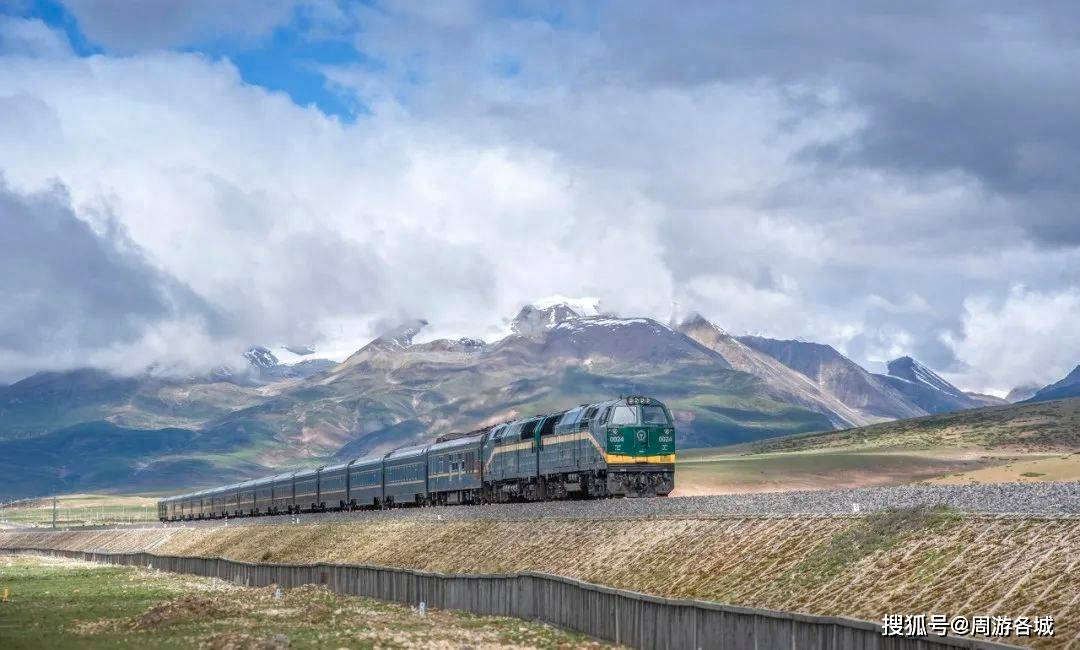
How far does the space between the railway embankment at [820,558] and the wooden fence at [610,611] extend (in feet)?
14.4

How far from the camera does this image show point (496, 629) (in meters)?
44.5

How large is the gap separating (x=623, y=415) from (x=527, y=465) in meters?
12.7

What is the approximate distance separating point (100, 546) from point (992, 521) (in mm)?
144680

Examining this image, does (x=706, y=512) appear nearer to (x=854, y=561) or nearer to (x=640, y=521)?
(x=640, y=521)

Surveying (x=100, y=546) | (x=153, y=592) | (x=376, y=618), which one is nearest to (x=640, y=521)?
(x=376, y=618)

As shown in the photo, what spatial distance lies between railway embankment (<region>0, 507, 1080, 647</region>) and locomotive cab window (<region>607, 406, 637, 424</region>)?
18.6 feet

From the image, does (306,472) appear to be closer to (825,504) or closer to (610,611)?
(825,504)

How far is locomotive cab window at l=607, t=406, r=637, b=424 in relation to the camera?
6762cm

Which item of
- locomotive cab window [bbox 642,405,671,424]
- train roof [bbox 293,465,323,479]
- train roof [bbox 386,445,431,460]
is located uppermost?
locomotive cab window [bbox 642,405,671,424]

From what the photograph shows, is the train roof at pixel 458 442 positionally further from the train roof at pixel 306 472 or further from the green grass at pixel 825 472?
the green grass at pixel 825 472

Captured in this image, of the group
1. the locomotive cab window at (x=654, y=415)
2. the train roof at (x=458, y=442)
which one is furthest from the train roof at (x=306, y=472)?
the locomotive cab window at (x=654, y=415)

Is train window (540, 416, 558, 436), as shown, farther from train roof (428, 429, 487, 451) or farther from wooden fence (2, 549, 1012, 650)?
wooden fence (2, 549, 1012, 650)

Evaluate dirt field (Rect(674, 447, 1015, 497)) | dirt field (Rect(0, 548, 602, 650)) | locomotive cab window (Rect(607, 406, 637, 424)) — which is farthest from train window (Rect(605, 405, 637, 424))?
dirt field (Rect(674, 447, 1015, 497))

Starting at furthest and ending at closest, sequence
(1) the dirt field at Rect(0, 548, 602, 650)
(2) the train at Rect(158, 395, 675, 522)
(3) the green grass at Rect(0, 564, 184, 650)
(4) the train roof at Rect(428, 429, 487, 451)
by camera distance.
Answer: (4) the train roof at Rect(428, 429, 487, 451), (2) the train at Rect(158, 395, 675, 522), (3) the green grass at Rect(0, 564, 184, 650), (1) the dirt field at Rect(0, 548, 602, 650)
